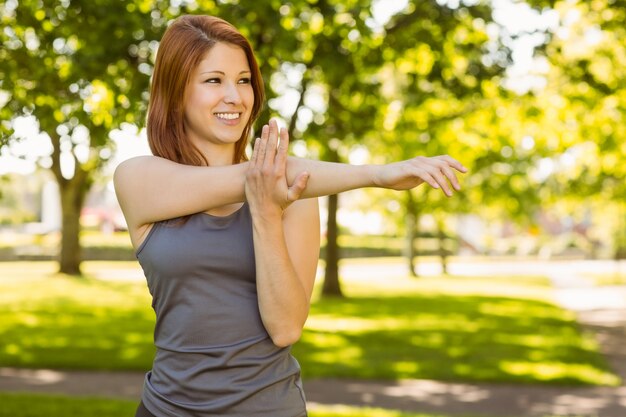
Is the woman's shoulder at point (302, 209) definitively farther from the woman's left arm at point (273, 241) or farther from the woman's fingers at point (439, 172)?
the woman's fingers at point (439, 172)

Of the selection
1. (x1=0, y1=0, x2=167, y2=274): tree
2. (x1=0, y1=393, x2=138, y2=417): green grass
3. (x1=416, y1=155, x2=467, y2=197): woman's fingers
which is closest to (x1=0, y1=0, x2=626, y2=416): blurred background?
(x1=0, y1=0, x2=167, y2=274): tree

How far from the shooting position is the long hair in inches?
88.0

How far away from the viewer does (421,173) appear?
1.96m

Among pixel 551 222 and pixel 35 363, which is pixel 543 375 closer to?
pixel 35 363

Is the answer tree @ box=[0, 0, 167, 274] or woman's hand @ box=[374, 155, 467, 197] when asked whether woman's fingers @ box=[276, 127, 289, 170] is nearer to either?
woman's hand @ box=[374, 155, 467, 197]

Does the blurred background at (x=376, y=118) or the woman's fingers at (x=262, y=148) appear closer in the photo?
the woman's fingers at (x=262, y=148)

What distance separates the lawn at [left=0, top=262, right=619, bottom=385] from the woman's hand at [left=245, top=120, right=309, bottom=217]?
336 inches

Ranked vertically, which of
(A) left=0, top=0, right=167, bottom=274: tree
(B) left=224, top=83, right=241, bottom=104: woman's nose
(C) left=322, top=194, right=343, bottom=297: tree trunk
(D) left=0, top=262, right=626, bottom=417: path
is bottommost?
(D) left=0, top=262, right=626, bottom=417: path

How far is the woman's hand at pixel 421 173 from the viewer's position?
1.94m

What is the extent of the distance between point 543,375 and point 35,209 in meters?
79.9

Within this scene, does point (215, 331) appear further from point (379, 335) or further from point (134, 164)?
point (379, 335)

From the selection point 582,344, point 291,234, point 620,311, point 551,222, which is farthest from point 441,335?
point 551,222

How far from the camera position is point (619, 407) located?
8758 millimetres

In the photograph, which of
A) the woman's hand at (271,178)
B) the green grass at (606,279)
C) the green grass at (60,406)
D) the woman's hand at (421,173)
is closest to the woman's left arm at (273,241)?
the woman's hand at (271,178)
